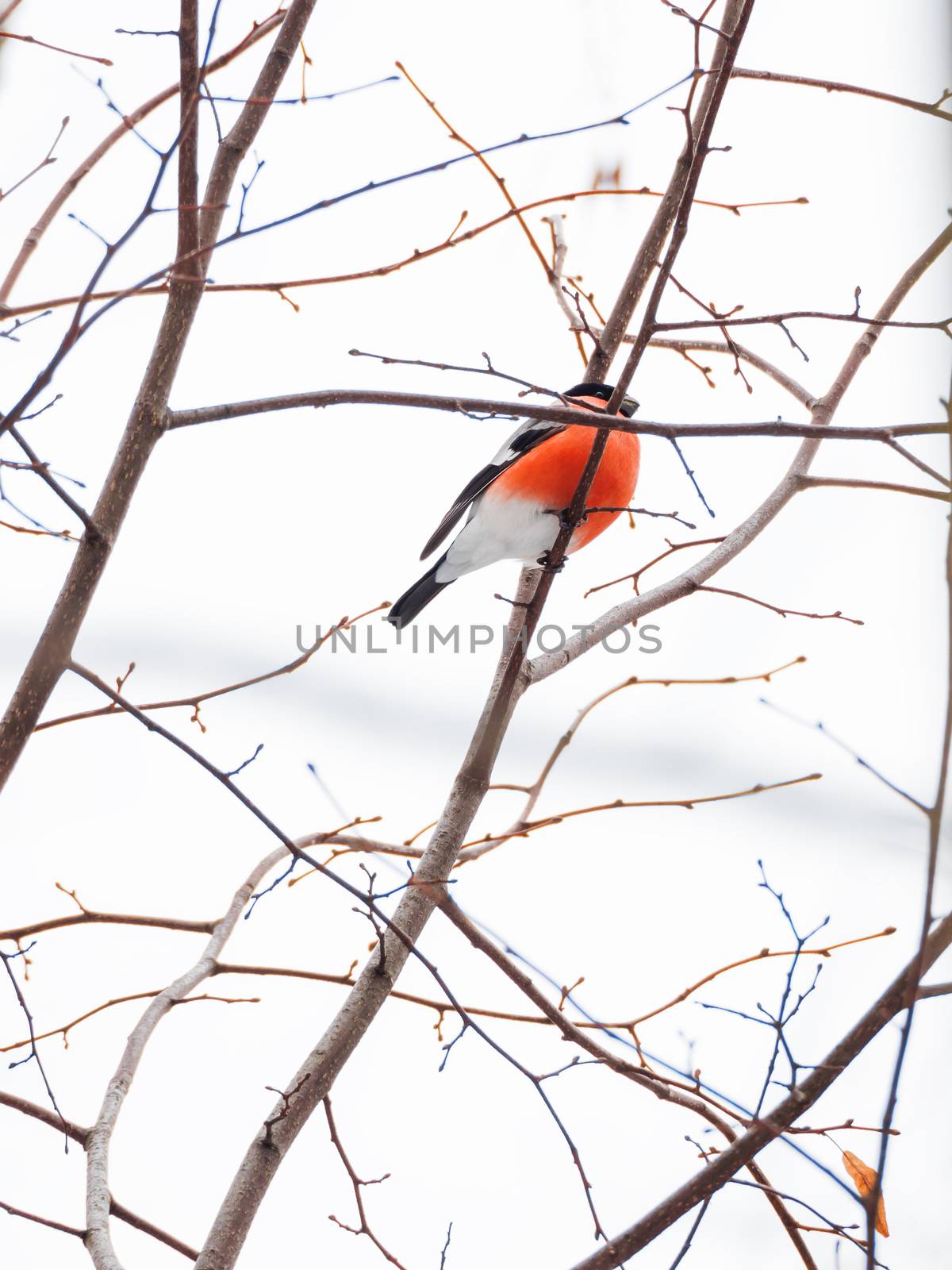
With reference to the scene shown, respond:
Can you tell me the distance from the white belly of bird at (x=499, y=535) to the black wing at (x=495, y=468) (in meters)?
0.04

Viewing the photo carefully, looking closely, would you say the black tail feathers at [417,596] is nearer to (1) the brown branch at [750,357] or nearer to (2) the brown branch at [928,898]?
(1) the brown branch at [750,357]

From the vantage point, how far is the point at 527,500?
9.91ft

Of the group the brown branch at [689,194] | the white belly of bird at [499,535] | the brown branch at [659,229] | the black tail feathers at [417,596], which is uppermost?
the white belly of bird at [499,535]

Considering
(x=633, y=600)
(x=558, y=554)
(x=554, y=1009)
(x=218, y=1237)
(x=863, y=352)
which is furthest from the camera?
(x=863, y=352)

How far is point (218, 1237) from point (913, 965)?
109cm

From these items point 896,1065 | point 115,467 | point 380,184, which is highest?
point 380,184

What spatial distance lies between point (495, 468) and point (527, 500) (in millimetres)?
148

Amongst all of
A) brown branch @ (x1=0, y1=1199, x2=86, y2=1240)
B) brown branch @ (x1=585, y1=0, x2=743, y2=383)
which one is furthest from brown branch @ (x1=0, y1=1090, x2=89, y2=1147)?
brown branch @ (x1=585, y1=0, x2=743, y2=383)

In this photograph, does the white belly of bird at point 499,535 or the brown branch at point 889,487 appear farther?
the white belly of bird at point 499,535

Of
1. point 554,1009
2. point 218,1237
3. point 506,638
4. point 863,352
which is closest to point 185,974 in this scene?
point 218,1237

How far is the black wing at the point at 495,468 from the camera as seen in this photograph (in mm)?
3043

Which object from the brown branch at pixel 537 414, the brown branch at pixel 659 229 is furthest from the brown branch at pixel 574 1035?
the brown branch at pixel 659 229

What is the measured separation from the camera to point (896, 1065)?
2.92ft

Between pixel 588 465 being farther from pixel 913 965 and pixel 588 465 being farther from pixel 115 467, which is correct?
pixel 913 965
